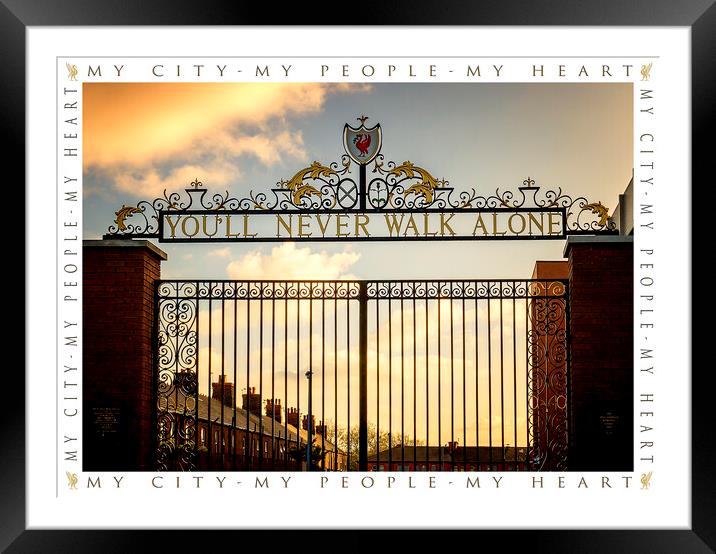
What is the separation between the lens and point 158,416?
33.7 feet

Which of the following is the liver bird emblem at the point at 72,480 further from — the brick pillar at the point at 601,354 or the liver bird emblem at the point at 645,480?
the brick pillar at the point at 601,354

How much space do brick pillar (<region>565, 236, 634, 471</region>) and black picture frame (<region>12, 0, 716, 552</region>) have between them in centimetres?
312

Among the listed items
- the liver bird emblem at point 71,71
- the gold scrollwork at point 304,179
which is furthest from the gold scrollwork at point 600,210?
the liver bird emblem at point 71,71

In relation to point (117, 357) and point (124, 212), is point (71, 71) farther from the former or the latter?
point (117, 357)
